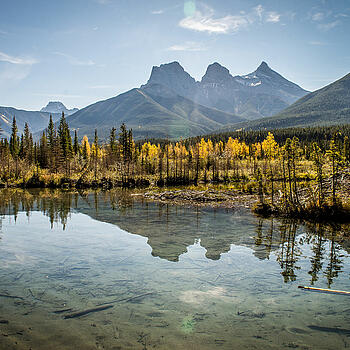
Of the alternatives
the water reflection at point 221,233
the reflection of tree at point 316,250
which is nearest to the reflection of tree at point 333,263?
the water reflection at point 221,233

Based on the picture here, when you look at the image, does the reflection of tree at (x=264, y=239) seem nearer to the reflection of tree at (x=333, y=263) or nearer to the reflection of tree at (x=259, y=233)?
the reflection of tree at (x=259, y=233)

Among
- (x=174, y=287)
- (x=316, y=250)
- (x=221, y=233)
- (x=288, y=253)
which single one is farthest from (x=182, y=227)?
(x=174, y=287)

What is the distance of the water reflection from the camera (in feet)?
43.2

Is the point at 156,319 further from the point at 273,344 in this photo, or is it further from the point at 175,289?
the point at 273,344

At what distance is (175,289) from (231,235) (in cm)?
881

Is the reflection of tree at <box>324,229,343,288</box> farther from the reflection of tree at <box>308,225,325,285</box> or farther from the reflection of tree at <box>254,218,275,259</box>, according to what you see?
the reflection of tree at <box>254,218,275,259</box>

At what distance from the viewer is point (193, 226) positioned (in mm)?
20766

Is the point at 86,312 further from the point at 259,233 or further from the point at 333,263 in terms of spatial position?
the point at 259,233

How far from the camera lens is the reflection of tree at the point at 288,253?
11467mm

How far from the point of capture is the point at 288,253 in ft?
46.6

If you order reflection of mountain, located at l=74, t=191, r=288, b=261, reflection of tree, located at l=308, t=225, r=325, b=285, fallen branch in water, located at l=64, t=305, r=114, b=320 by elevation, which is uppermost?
fallen branch in water, located at l=64, t=305, r=114, b=320

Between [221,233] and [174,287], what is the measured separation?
8940mm

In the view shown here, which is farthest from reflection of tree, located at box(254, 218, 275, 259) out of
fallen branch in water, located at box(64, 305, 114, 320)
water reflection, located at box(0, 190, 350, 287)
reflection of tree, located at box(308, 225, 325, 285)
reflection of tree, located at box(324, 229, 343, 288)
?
fallen branch in water, located at box(64, 305, 114, 320)

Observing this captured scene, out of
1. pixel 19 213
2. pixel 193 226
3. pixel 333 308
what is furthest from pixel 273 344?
pixel 19 213
